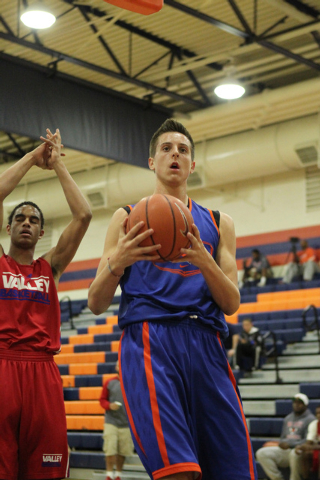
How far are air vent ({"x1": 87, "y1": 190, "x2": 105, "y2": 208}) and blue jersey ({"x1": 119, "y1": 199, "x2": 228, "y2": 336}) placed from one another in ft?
52.8

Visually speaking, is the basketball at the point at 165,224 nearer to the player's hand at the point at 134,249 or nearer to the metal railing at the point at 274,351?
the player's hand at the point at 134,249

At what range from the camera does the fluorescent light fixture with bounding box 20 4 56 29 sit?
970 centimetres

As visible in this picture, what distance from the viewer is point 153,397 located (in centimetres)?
265

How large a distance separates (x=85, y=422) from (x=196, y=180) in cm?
713

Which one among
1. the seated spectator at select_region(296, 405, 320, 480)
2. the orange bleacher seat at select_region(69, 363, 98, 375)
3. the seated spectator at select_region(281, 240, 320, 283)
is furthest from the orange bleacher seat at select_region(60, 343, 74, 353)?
the seated spectator at select_region(296, 405, 320, 480)

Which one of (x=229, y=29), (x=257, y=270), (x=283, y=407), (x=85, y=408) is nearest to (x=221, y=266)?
(x=283, y=407)

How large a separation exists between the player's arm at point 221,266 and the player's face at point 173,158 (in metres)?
0.31

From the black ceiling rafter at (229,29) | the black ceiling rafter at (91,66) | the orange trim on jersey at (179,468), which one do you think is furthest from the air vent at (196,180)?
the orange trim on jersey at (179,468)

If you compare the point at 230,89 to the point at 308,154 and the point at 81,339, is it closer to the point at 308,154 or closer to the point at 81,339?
the point at 308,154

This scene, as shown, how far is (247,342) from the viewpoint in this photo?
11.2m

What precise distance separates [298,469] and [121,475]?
2.87m

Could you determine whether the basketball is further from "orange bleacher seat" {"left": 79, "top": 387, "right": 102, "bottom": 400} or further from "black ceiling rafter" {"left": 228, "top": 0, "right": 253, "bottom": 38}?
"orange bleacher seat" {"left": 79, "top": 387, "right": 102, "bottom": 400}

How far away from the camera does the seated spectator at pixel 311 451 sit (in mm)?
7605

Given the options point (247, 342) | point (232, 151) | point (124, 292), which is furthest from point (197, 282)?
point (232, 151)
